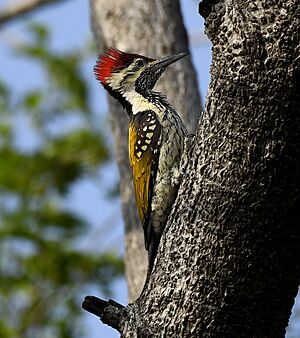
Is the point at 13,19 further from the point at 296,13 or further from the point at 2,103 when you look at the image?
the point at 296,13

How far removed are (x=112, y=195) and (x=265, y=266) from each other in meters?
5.35

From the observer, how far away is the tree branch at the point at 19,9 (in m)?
9.39

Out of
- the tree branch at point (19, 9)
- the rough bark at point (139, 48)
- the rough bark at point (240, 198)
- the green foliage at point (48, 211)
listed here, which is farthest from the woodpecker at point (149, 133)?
the tree branch at point (19, 9)

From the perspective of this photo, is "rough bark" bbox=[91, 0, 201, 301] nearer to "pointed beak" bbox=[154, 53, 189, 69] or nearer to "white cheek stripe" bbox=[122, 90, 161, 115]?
"pointed beak" bbox=[154, 53, 189, 69]

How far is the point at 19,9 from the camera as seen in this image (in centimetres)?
945

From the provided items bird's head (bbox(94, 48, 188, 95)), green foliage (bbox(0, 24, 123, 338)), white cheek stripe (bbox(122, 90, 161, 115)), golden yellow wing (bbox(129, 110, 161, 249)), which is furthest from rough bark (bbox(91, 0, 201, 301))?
green foliage (bbox(0, 24, 123, 338))

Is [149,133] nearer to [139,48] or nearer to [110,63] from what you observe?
[110,63]

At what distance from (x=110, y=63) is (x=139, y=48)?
1.63ft

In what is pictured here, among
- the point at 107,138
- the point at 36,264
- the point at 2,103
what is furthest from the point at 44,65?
the point at 36,264

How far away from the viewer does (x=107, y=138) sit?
8656 mm

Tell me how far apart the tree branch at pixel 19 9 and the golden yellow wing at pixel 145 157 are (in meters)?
4.48

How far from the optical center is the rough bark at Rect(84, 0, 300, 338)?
10.8 ft

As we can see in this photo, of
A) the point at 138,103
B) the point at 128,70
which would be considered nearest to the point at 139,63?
the point at 128,70

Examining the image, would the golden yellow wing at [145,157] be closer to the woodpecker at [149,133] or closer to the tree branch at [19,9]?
the woodpecker at [149,133]
